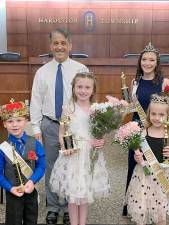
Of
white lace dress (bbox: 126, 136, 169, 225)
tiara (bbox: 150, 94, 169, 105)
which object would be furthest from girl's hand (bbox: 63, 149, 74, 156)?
tiara (bbox: 150, 94, 169, 105)

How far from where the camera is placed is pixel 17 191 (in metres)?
1.77

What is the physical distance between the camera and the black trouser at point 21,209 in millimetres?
1835

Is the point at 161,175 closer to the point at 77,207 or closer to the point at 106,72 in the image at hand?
the point at 77,207

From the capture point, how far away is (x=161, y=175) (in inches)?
80.0

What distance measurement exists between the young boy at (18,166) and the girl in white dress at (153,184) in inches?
26.5

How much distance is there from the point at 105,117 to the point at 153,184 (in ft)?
1.97

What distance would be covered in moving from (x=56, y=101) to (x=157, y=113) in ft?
2.50

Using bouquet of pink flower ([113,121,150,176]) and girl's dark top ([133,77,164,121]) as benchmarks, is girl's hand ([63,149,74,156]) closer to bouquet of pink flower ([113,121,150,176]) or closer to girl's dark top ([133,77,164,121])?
bouquet of pink flower ([113,121,150,176])

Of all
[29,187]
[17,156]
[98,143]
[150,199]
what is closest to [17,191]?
[29,187]

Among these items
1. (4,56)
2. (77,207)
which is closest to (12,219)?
(77,207)

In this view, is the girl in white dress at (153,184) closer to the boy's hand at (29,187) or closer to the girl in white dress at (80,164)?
the girl in white dress at (80,164)

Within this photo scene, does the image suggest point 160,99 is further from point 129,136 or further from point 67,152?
point 67,152

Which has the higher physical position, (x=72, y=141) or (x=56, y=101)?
(x=56, y=101)

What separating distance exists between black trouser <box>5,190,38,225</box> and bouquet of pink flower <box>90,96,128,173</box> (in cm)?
56
